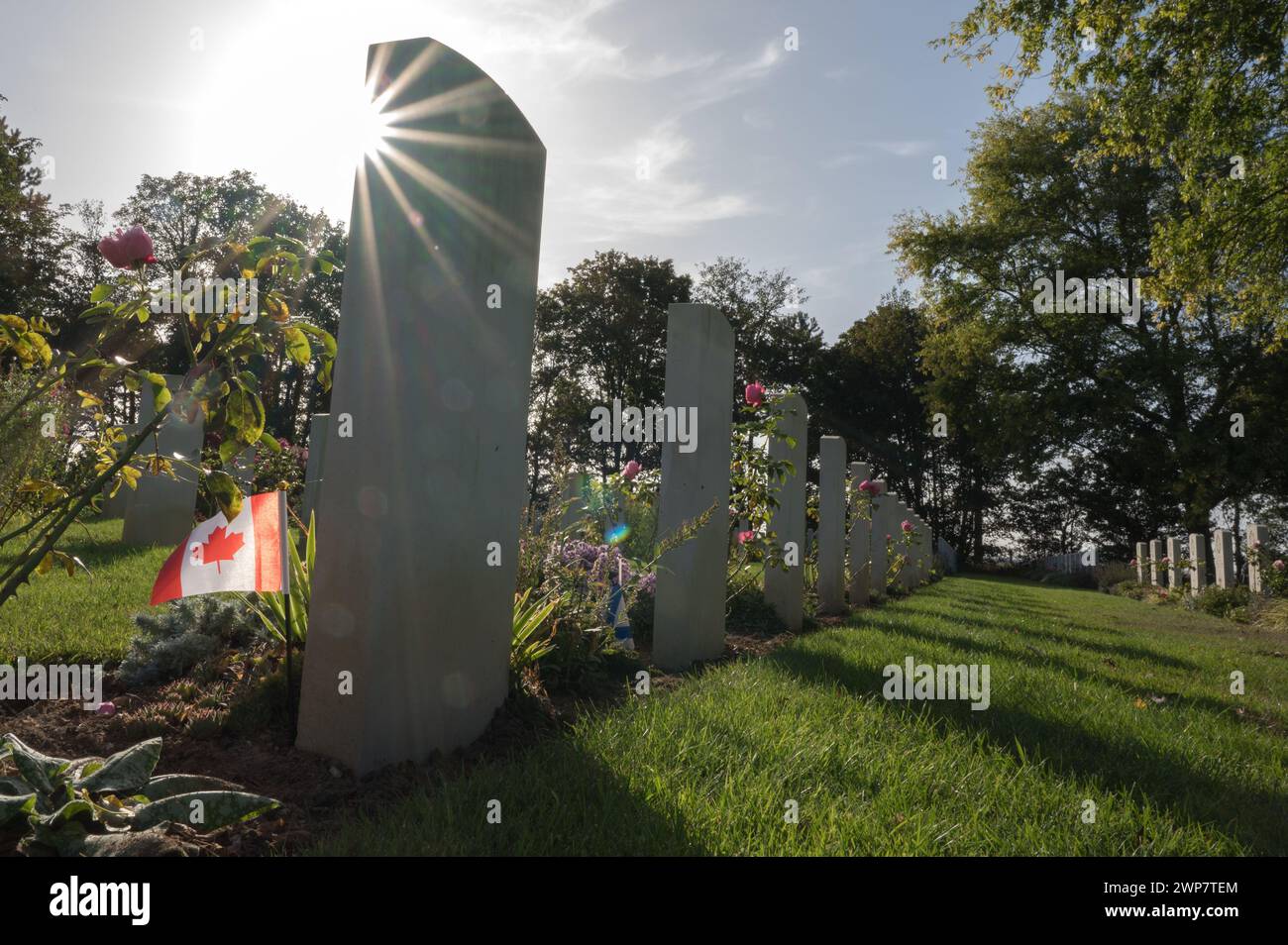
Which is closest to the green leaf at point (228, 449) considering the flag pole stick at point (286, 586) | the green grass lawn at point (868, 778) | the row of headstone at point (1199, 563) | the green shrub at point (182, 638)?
the flag pole stick at point (286, 586)

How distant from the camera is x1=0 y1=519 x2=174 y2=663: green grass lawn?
3.47 meters

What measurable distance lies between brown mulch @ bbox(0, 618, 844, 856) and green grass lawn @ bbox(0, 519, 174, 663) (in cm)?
49

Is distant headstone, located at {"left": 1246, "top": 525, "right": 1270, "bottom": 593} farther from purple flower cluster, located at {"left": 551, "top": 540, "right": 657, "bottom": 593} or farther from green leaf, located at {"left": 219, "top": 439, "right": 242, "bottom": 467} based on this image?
green leaf, located at {"left": 219, "top": 439, "right": 242, "bottom": 467}

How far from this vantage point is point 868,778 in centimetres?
249

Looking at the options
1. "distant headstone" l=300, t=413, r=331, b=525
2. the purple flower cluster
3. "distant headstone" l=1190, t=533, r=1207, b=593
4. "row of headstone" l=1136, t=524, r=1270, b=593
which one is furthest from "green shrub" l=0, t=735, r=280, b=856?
"distant headstone" l=1190, t=533, r=1207, b=593

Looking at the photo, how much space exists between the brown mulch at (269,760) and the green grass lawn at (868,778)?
138 mm

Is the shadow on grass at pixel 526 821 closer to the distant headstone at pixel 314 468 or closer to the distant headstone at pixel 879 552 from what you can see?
the distant headstone at pixel 314 468

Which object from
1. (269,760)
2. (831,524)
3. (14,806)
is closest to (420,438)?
(269,760)

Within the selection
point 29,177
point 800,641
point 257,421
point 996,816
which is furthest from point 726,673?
point 29,177

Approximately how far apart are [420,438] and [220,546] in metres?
0.74

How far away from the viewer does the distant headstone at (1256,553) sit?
13877 mm

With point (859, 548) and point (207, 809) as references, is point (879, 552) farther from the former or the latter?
point (207, 809)

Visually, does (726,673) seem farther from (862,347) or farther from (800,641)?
(862,347)
